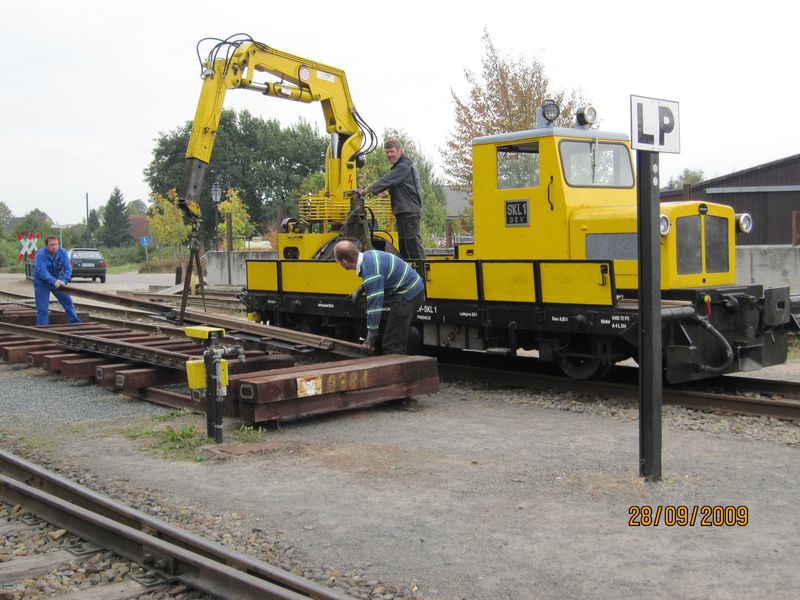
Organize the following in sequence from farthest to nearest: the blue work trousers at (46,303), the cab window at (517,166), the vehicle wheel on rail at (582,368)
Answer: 1. the blue work trousers at (46,303)
2. the cab window at (517,166)
3. the vehicle wheel on rail at (582,368)

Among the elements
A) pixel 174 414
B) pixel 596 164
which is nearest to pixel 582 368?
pixel 596 164

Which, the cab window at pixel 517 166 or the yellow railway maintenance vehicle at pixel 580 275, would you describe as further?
the cab window at pixel 517 166

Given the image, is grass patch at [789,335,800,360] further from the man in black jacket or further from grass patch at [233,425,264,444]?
grass patch at [233,425,264,444]

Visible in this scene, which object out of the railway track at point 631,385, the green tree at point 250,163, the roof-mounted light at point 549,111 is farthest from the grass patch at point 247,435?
the green tree at point 250,163

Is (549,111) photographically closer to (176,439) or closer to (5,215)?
(176,439)

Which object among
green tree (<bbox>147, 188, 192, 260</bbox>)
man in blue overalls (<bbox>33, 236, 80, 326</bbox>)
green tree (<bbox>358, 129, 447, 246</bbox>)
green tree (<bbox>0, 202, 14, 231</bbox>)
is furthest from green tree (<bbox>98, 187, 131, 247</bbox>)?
man in blue overalls (<bbox>33, 236, 80, 326</bbox>)

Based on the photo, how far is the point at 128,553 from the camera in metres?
4.78

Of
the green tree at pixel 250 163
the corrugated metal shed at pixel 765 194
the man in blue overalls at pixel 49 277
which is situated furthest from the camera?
the green tree at pixel 250 163

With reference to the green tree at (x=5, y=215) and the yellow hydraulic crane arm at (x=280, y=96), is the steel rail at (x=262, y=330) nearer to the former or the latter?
the yellow hydraulic crane arm at (x=280, y=96)

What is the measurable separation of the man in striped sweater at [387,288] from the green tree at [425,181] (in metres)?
20.2

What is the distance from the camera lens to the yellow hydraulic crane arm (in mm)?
11703
